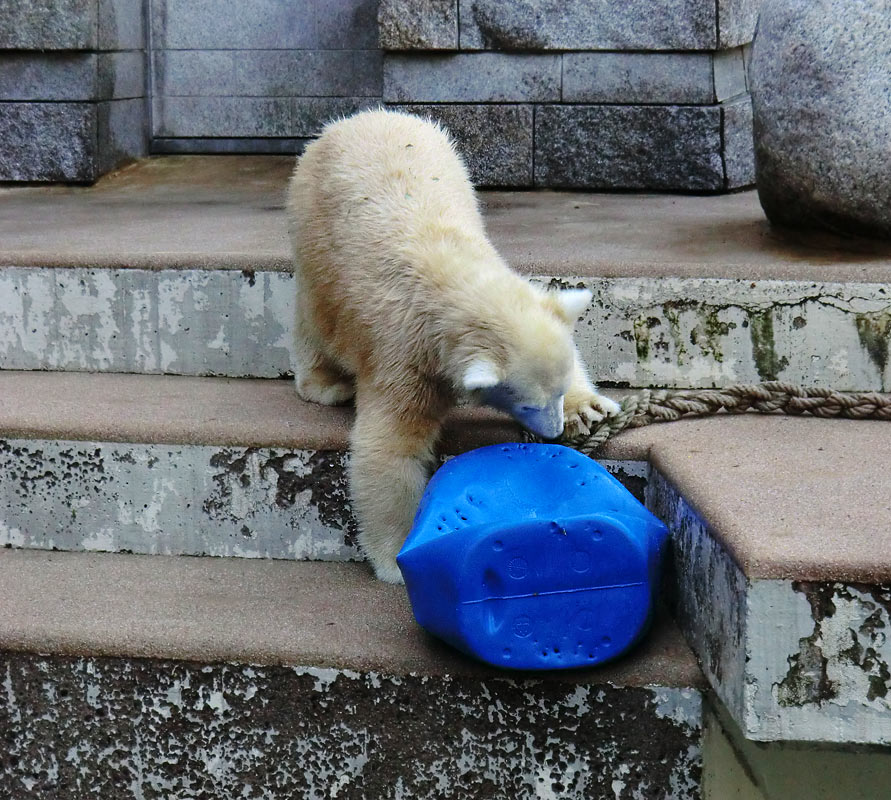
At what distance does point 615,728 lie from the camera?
2.05m

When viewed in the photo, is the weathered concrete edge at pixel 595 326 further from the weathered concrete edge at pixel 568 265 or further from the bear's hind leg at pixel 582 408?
the bear's hind leg at pixel 582 408

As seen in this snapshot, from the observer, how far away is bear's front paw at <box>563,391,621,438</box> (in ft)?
8.09

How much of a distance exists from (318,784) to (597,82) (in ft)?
11.8

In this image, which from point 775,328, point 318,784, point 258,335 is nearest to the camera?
point 318,784

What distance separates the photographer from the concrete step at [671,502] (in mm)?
1792

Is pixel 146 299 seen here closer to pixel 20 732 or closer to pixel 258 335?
pixel 258 335

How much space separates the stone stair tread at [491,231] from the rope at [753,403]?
0.34 meters

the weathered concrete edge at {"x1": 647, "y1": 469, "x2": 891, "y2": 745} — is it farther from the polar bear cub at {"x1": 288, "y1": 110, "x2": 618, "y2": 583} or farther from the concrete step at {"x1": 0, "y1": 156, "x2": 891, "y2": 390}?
the concrete step at {"x1": 0, "y1": 156, "x2": 891, "y2": 390}

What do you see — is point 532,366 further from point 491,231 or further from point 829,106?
point 491,231

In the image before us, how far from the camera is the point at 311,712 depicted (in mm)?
2131

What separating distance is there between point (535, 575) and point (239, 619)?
2.07 ft

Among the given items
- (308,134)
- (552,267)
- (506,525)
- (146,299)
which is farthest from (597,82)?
(506,525)

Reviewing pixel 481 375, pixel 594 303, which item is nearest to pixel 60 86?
pixel 594 303

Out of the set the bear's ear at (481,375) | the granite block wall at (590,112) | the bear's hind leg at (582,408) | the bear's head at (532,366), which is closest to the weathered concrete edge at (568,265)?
the bear's hind leg at (582,408)
